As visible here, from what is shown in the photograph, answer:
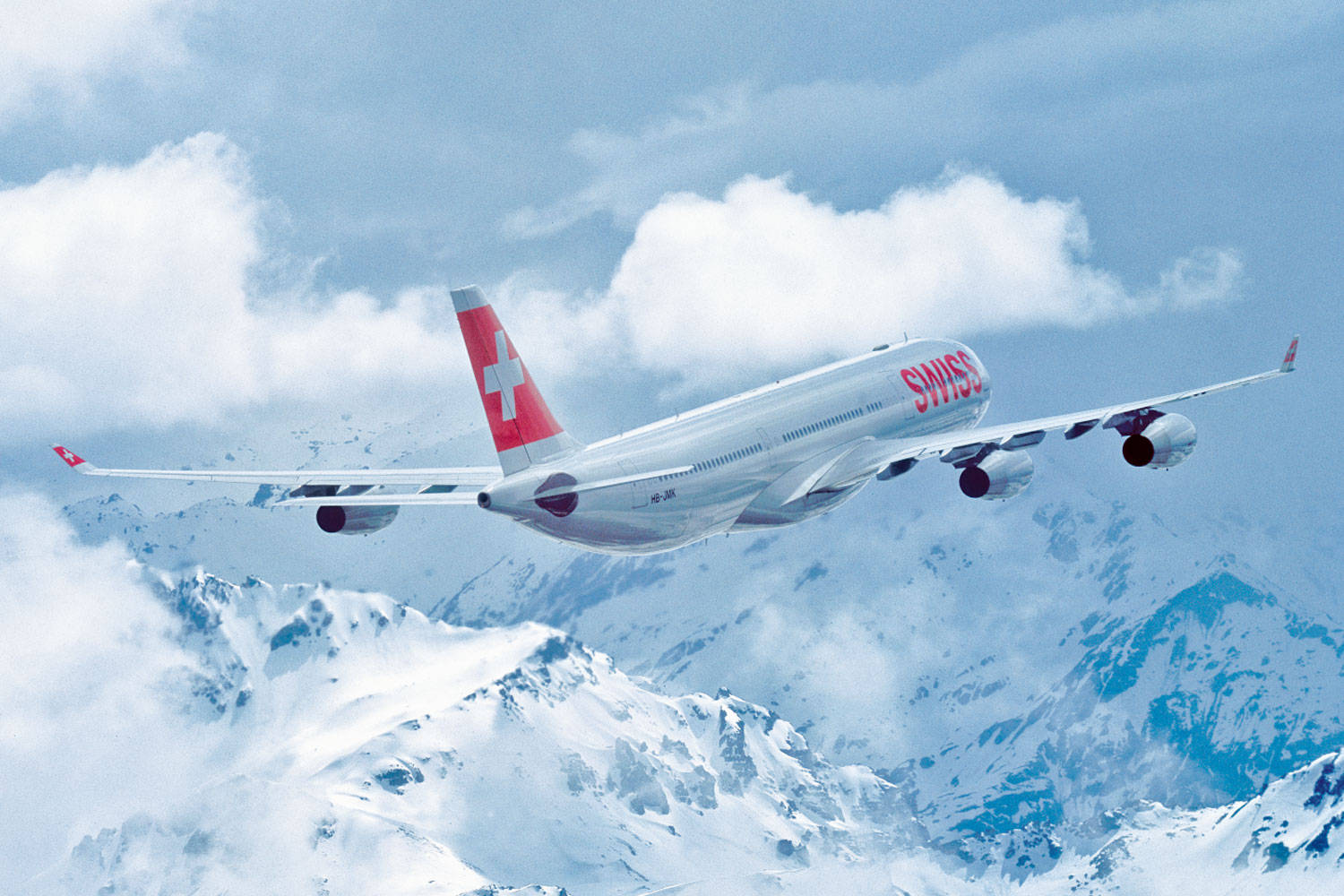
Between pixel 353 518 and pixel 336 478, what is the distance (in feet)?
5.09

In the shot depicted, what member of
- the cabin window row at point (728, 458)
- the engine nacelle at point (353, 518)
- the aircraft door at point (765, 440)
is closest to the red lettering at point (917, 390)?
the aircraft door at point (765, 440)

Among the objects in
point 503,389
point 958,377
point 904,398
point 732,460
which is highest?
point 503,389

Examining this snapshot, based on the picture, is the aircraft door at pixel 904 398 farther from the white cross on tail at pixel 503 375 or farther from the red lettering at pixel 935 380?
the white cross on tail at pixel 503 375

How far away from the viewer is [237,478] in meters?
47.2

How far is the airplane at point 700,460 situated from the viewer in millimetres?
43094

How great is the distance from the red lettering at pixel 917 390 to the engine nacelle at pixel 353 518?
74.1ft

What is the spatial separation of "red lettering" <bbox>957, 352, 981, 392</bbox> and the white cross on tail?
1080 inches

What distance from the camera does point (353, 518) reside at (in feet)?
160

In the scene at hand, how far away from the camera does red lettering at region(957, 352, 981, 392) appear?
6481 centimetres

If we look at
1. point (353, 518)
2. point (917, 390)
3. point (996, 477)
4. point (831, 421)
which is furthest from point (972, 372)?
point (353, 518)

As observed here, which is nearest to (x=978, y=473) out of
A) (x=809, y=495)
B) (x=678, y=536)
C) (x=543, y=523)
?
(x=809, y=495)

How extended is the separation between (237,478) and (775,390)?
19.5m

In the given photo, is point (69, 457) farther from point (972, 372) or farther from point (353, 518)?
point (972, 372)

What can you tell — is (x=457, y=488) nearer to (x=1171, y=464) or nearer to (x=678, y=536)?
(x=678, y=536)
